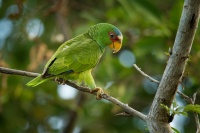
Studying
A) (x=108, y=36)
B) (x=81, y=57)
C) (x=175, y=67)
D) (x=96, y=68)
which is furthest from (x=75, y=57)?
(x=96, y=68)

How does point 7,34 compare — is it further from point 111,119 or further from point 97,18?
point 111,119

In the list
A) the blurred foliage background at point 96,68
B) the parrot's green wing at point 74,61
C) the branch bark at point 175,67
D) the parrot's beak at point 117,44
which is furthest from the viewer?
the blurred foliage background at point 96,68

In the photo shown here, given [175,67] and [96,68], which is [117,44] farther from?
[96,68]

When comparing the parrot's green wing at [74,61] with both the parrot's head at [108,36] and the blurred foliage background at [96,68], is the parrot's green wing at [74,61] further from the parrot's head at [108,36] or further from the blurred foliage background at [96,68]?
the blurred foliage background at [96,68]

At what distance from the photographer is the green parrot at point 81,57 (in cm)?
295

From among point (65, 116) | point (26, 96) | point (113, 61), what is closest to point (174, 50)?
point (113, 61)

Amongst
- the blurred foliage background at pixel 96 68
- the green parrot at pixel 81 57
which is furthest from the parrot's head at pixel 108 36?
the blurred foliage background at pixel 96 68

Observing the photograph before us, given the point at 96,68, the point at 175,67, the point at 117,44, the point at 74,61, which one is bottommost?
the point at 175,67

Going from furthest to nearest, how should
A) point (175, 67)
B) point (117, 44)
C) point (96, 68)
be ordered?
point (96, 68) < point (117, 44) < point (175, 67)

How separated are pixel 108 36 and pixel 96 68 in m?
1.72

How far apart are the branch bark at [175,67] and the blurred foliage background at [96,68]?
5.82 feet

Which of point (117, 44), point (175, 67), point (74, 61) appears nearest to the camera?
point (175, 67)

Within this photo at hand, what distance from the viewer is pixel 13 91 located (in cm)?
Result: 530

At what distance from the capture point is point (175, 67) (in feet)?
7.11
